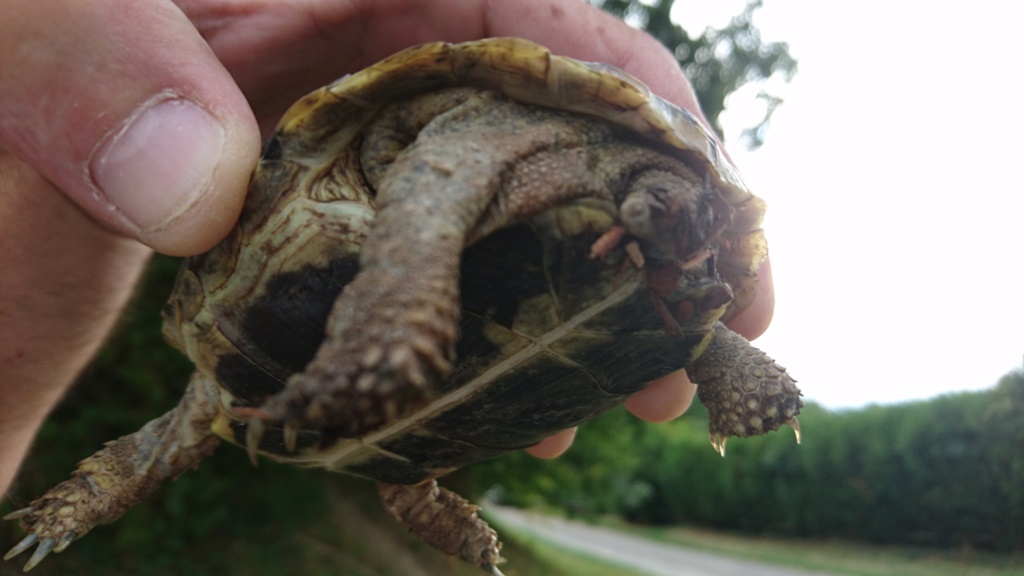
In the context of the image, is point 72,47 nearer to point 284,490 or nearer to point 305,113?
point 305,113

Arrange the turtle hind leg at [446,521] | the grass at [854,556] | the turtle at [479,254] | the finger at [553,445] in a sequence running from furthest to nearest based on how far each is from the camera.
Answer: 1. the grass at [854,556]
2. the finger at [553,445]
3. the turtle hind leg at [446,521]
4. the turtle at [479,254]

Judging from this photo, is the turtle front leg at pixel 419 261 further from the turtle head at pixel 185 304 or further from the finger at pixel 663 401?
the finger at pixel 663 401

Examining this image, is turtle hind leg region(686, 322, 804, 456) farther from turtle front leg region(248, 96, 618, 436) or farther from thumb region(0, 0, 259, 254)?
thumb region(0, 0, 259, 254)

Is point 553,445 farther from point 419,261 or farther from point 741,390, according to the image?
point 419,261

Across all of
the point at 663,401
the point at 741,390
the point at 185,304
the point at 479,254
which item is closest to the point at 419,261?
the point at 479,254

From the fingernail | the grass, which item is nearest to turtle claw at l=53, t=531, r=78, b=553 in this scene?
the fingernail

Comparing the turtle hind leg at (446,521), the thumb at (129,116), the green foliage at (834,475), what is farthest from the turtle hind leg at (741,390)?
the green foliage at (834,475)
